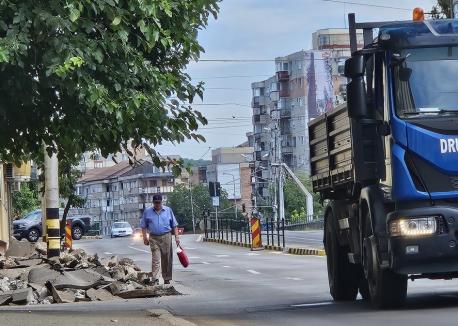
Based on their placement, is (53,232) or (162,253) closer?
(162,253)

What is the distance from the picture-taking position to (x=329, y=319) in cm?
1394

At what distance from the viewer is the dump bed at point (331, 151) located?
15.4 m

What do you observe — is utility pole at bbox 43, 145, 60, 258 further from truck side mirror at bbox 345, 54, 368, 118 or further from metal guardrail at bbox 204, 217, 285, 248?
metal guardrail at bbox 204, 217, 285, 248

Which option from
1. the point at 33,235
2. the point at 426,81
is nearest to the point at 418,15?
the point at 426,81

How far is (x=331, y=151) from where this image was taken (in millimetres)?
16625

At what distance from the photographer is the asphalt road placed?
13844 millimetres

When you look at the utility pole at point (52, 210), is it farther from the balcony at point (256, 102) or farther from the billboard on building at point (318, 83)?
the balcony at point (256, 102)

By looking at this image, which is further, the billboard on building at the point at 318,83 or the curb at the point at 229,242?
the billboard on building at the point at 318,83

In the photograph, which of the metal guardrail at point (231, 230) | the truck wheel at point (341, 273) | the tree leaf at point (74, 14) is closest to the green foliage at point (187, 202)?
the metal guardrail at point (231, 230)

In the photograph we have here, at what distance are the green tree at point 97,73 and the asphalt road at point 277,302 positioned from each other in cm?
243

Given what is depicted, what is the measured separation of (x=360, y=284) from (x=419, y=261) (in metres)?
3.97

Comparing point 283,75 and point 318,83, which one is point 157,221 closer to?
point 318,83

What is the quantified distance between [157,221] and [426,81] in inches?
373

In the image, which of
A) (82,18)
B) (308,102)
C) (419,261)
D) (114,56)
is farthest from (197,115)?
(308,102)
